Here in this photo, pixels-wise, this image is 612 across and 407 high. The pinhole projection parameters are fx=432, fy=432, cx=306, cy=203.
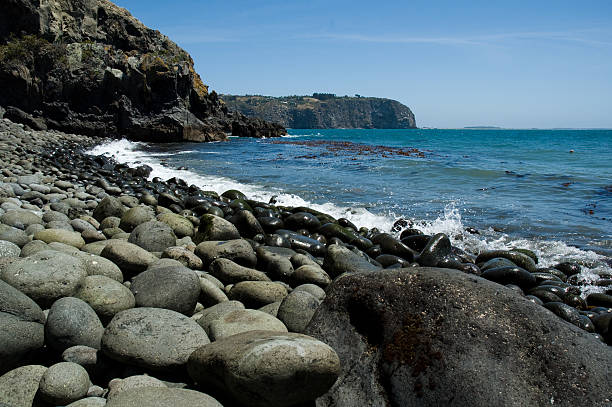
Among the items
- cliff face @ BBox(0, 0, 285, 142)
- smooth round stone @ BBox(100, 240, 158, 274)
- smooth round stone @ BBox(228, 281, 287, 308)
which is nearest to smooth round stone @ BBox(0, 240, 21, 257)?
smooth round stone @ BBox(100, 240, 158, 274)

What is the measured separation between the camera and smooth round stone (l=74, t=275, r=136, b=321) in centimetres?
376

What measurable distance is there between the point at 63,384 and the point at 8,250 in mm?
2413

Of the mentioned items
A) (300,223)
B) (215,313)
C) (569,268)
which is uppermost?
(215,313)

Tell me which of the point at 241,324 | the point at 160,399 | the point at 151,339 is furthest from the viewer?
the point at 241,324

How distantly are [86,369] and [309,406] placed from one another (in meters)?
1.64

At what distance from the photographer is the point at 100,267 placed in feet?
14.8

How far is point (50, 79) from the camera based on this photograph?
38.0 meters

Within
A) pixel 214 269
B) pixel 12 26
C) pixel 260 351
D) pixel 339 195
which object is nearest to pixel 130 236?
pixel 214 269

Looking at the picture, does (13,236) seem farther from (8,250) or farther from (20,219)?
(20,219)

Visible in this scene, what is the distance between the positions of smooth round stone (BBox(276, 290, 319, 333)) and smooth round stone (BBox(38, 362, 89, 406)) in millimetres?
1669

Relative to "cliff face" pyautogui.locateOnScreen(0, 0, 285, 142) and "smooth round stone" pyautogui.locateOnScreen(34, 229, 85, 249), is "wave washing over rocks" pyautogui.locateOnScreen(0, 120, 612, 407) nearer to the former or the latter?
"smooth round stone" pyautogui.locateOnScreen(34, 229, 85, 249)

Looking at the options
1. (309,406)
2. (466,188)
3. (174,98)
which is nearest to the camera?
(309,406)

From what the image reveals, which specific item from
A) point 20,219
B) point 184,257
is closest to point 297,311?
point 184,257

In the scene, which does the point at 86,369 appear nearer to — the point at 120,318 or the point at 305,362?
the point at 120,318
